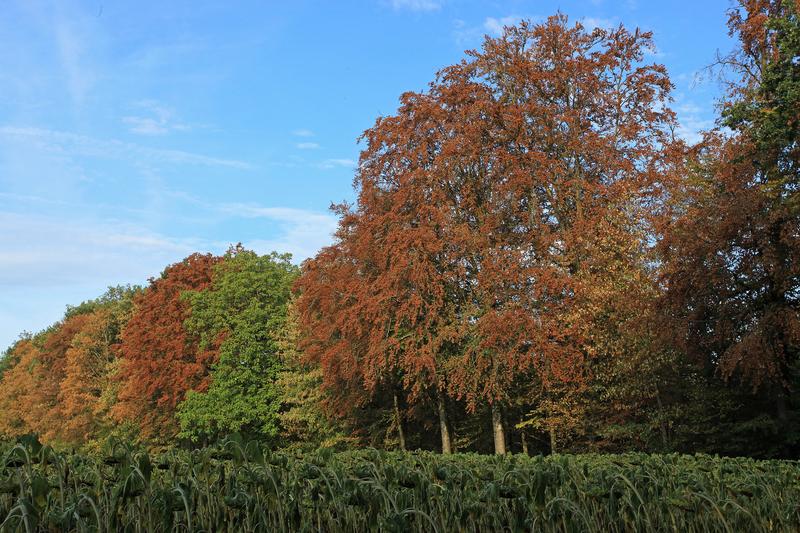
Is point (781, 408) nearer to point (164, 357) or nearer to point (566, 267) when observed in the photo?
point (566, 267)

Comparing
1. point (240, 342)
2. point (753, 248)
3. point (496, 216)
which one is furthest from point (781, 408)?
point (240, 342)

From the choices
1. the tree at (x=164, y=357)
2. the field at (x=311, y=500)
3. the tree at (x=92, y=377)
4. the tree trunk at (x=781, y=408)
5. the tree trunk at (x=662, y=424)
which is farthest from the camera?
the tree at (x=92, y=377)

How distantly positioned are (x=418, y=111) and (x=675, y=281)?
12189 millimetres

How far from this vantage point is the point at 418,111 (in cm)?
2614

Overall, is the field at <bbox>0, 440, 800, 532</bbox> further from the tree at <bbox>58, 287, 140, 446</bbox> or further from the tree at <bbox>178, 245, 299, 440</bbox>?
the tree at <bbox>58, 287, 140, 446</bbox>

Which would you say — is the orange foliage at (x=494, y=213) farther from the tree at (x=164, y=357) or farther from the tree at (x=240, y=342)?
the tree at (x=164, y=357)

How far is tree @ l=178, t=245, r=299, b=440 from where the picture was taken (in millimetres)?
35219

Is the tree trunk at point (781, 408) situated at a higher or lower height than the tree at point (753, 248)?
lower

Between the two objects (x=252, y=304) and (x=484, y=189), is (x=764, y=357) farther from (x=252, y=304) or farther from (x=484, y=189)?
(x=252, y=304)

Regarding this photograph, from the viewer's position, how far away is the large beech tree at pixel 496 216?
73.6 feet

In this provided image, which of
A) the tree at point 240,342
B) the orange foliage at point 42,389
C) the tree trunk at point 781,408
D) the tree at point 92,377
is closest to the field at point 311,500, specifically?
the tree trunk at point 781,408

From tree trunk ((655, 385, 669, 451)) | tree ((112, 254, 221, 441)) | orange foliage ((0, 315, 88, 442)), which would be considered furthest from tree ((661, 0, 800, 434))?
orange foliage ((0, 315, 88, 442))

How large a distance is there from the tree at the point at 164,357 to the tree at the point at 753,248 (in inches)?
1048

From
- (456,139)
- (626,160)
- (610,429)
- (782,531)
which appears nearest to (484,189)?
(456,139)
